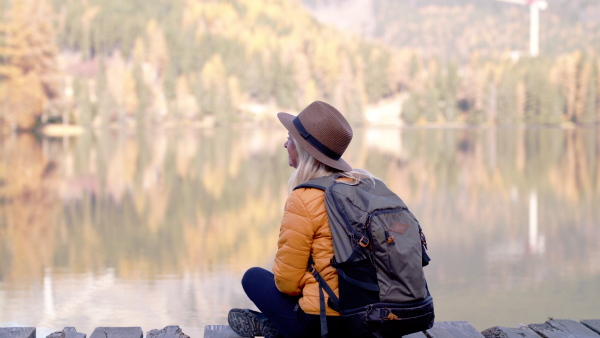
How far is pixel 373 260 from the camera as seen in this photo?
2.52 meters

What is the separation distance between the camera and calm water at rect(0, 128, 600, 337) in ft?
17.2

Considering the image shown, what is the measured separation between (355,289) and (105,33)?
107 m

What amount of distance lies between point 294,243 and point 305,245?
4 cm

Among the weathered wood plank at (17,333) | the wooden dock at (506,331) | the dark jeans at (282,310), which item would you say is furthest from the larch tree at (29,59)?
the dark jeans at (282,310)

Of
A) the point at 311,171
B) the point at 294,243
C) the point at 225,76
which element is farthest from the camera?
the point at 225,76

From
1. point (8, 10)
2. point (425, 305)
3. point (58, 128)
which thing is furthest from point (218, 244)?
point (8, 10)

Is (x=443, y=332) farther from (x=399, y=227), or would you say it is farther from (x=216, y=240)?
(x=216, y=240)

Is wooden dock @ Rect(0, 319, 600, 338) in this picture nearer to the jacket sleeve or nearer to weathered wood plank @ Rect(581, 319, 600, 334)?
weathered wood plank @ Rect(581, 319, 600, 334)

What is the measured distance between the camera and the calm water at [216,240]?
5254 millimetres

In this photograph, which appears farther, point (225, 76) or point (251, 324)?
point (225, 76)

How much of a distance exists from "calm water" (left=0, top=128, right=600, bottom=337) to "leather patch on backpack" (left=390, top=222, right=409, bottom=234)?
256 cm

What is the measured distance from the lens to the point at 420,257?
8.41ft

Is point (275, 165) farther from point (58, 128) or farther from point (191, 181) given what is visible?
point (58, 128)

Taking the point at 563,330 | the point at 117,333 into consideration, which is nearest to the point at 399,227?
the point at 563,330
